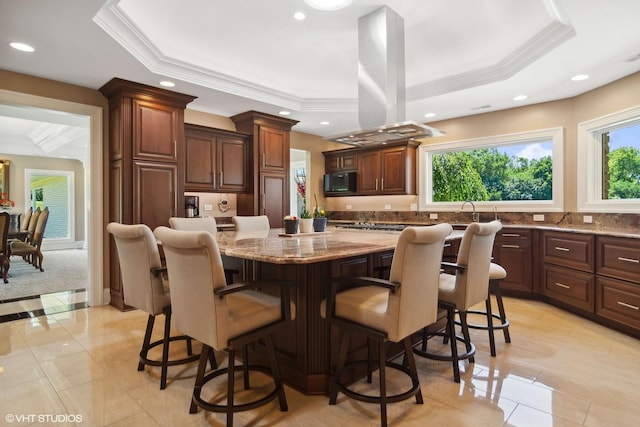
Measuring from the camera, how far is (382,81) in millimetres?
3209

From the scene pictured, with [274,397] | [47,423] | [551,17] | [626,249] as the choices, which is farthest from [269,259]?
[626,249]

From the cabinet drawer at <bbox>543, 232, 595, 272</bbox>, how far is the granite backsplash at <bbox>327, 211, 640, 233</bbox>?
0.92 ft

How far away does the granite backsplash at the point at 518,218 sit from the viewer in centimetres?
377

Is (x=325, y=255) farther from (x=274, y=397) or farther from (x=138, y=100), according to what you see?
(x=138, y=100)

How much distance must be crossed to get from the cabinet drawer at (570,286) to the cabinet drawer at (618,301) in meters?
0.10

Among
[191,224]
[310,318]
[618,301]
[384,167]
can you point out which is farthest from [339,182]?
[310,318]

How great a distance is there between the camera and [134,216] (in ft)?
12.8

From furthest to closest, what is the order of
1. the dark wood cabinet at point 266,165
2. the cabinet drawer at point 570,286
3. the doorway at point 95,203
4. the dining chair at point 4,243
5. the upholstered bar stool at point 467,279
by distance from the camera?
the dark wood cabinet at point 266,165 → the dining chair at point 4,243 → the doorway at point 95,203 → the cabinet drawer at point 570,286 → the upholstered bar stool at point 467,279

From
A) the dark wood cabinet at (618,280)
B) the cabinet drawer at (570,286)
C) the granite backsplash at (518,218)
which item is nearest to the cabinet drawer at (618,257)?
the dark wood cabinet at (618,280)

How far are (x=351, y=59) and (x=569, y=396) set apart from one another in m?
3.56

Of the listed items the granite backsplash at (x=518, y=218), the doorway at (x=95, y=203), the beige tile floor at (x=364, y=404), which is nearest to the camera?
the beige tile floor at (x=364, y=404)

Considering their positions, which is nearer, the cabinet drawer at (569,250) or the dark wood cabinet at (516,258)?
the cabinet drawer at (569,250)

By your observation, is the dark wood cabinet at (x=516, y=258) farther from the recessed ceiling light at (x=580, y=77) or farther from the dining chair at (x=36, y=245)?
the dining chair at (x=36, y=245)

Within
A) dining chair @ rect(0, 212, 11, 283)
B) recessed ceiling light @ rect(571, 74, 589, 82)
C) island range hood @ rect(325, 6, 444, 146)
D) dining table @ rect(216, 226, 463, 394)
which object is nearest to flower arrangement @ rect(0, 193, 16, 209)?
dining chair @ rect(0, 212, 11, 283)
